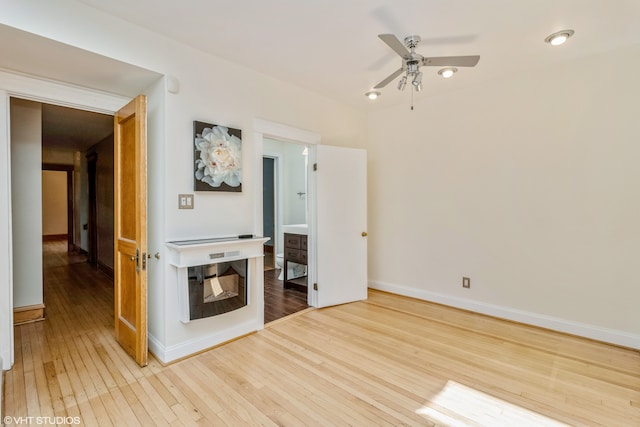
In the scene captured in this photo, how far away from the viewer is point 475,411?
1.81 m

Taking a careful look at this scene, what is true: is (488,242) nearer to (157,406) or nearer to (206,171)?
(206,171)

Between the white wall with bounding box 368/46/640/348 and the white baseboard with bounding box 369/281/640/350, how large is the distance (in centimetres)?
1

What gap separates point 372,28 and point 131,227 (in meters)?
2.50

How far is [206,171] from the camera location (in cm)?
257

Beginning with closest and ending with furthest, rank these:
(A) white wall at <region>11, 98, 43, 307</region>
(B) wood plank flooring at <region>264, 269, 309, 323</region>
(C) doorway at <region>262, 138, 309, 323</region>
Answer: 1. (A) white wall at <region>11, 98, 43, 307</region>
2. (B) wood plank flooring at <region>264, 269, 309, 323</region>
3. (C) doorway at <region>262, 138, 309, 323</region>

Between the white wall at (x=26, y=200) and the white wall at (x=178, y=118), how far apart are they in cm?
171

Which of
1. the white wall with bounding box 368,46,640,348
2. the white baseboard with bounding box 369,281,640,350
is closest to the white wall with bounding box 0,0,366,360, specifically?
→ the white wall with bounding box 368,46,640,348

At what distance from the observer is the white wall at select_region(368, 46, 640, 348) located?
264 centimetres

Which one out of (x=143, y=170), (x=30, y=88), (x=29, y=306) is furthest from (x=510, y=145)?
(x=29, y=306)

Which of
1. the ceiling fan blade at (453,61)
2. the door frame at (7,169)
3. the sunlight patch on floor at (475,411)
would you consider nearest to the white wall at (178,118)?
the door frame at (7,169)

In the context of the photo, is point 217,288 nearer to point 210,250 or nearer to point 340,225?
point 210,250

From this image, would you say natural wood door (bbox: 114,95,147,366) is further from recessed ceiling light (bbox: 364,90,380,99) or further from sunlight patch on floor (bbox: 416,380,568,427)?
recessed ceiling light (bbox: 364,90,380,99)

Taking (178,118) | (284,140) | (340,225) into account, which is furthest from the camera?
(340,225)

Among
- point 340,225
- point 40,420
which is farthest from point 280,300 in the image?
point 40,420
